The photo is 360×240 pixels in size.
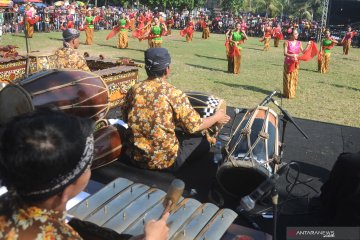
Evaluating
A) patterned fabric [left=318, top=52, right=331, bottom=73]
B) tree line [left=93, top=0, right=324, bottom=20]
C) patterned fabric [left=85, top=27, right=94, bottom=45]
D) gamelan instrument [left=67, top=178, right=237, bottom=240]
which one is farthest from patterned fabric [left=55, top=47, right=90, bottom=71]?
tree line [left=93, top=0, right=324, bottom=20]

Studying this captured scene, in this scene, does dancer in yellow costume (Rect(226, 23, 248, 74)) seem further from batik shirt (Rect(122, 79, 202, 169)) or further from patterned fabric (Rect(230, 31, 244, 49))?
batik shirt (Rect(122, 79, 202, 169))

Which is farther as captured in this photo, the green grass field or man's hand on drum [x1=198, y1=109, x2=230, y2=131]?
the green grass field

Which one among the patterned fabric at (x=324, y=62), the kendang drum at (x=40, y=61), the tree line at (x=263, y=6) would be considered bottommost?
the patterned fabric at (x=324, y=62)

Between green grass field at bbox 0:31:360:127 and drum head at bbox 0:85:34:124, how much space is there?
526 cm

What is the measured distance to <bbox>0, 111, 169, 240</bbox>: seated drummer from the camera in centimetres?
143

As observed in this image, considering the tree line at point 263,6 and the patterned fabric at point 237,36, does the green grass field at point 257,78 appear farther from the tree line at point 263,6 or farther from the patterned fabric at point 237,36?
the tree line at point 263,6

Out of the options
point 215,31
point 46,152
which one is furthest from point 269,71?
point 215,31

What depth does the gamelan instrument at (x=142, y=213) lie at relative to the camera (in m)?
2.40

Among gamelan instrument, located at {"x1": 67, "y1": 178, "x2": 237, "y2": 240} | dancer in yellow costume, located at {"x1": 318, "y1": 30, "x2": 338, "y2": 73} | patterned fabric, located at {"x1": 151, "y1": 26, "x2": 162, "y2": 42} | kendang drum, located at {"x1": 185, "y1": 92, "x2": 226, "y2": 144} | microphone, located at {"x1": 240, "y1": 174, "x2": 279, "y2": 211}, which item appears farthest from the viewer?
patterned fabric, located at {"x1": 151, "y1": 26, "x2": 162, "y2": 42}

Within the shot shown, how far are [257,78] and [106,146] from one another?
845 centimetres

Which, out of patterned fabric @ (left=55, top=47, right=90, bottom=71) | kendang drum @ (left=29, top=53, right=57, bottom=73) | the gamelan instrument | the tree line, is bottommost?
the gamelan instrument

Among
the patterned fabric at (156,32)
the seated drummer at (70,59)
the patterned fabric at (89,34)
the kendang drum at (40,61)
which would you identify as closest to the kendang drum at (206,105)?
the seated drummer at (70,59)

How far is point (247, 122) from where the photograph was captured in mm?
4055

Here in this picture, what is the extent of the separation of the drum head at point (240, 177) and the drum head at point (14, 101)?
1.99 metres
